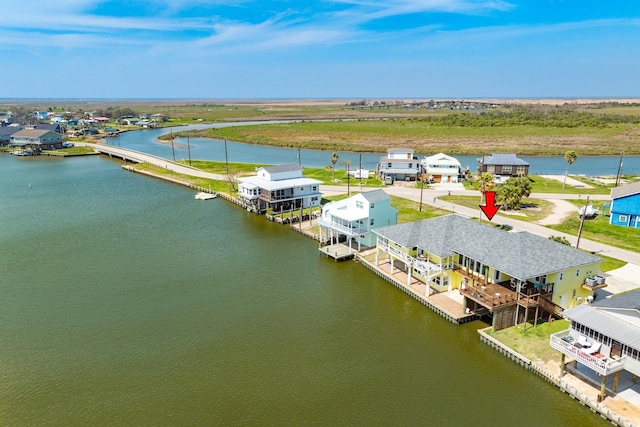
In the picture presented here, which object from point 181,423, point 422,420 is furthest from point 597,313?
point 181,423

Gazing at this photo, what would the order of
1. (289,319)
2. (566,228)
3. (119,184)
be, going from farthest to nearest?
(119,184) < (566,228) < (289,319)

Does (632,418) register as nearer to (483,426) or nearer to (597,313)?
(597,313)

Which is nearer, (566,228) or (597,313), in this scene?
(597,313)

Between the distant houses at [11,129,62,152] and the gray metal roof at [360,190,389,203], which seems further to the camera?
the distant houses at [11,129,62,152]

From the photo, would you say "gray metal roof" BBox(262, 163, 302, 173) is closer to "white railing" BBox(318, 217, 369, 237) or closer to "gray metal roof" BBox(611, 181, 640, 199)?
"white railing" BBox(318, 217, 369, 237)

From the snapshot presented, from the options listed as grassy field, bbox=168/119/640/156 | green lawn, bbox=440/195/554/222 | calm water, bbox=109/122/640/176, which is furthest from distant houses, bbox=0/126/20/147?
green lawn, bbox=440/195/554/222

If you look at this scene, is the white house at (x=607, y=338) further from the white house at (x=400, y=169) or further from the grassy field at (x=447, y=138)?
the grassy field at (x=447, y=138)

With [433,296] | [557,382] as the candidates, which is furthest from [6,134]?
[557,382]
